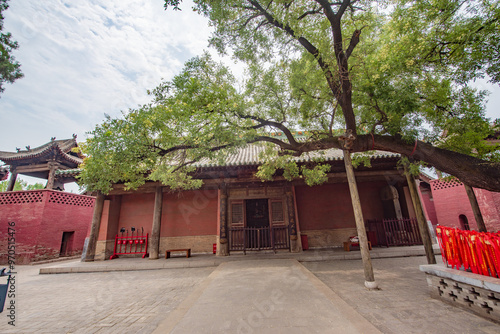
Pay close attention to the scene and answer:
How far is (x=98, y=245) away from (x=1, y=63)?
23.5 feet

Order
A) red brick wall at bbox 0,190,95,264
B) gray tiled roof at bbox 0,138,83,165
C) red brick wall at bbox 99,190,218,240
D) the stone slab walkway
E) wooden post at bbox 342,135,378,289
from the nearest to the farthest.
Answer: the stone slab walkway, wooden post at bbox 342,135,378,289, red brick wall at bbox 99,190,218,240, red brick wall at bbox 0,190,95,264, gray tiled roof at bbox 0,138,83,165

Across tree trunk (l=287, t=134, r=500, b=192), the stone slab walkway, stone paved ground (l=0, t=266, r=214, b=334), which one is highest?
tree trunk (l=287, t=134, r=500, b=192)

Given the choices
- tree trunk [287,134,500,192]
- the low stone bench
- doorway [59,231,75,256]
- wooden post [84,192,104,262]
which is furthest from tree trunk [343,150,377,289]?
doorway [59,231,75,256]

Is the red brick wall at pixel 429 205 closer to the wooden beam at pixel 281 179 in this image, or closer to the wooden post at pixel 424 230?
the wooden beam at pixel 281 179

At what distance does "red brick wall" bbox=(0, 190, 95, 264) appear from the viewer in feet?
31.1

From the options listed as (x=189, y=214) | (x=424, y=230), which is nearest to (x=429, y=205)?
(x=424, y=230)

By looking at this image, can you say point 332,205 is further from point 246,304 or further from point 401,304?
point 246,304

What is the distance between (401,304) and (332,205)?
20.3 feet

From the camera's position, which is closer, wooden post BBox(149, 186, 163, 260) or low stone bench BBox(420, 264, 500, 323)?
low stone bench BBox(420, 264, 500, 323)

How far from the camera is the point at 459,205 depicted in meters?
10.9

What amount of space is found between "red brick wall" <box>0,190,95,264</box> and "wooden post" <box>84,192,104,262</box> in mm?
3940

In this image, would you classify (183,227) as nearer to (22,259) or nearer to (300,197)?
(300,197)

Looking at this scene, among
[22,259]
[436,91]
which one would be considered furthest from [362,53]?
[22,259]

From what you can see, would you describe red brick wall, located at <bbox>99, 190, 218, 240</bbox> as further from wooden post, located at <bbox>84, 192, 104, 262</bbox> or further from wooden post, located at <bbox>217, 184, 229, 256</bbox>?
wooden post, located at <bbox>217, 184, 229, 256</bbox>
